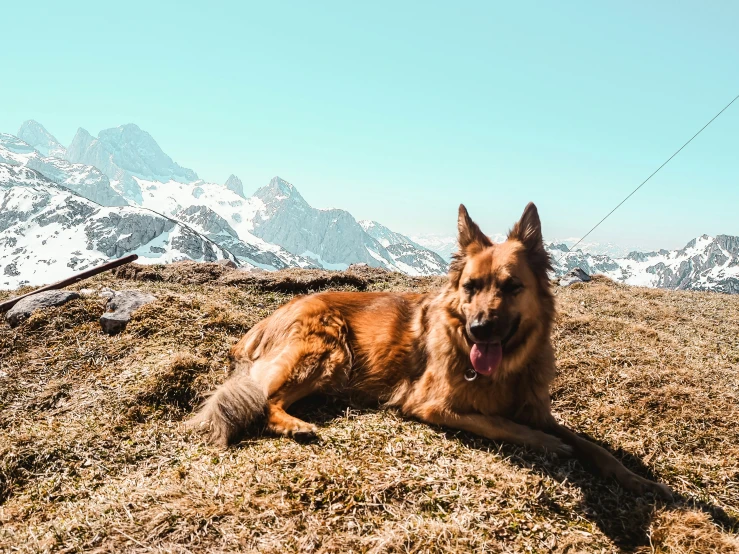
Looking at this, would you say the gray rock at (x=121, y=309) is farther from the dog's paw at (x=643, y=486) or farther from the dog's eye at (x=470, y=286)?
the dog's paw at (x=643, y=486)

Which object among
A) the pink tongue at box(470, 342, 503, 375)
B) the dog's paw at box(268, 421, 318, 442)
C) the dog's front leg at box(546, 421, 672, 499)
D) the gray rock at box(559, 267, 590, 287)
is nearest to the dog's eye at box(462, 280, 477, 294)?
the pink tongue at box(470, 342, 503, 375)

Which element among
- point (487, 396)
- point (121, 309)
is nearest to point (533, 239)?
point (487, 396)

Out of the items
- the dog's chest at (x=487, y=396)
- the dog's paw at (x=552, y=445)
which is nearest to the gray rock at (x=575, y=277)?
the dog's chest at (x=487, y=396)

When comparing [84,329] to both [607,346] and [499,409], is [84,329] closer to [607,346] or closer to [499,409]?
[499,409]

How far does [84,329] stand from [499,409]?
646cm

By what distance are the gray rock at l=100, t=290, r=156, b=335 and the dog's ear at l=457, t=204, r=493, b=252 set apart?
5450mm

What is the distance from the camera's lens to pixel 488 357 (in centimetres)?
455

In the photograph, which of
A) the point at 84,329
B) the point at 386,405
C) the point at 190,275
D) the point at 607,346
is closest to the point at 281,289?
the point at 190,275

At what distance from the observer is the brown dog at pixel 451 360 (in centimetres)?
458

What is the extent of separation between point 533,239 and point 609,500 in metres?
2.66

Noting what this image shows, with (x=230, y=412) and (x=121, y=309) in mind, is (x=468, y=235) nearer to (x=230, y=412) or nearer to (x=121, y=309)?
(x=230, y=412)

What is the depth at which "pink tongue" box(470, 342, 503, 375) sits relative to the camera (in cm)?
455

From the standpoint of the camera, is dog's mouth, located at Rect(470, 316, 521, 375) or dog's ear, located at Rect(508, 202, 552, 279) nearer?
dog's mouth, located at Rect(470, 316, 521, 375)

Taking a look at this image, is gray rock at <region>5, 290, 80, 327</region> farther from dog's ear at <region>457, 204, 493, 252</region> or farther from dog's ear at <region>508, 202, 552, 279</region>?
dog's ear at <region>508, 202, 552, 279</region>
